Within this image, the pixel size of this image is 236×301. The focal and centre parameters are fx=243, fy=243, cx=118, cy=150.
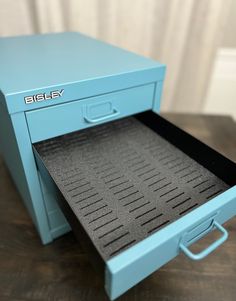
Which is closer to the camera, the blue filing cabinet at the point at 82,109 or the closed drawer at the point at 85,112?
the blue filing cabinet at the point at 82,109

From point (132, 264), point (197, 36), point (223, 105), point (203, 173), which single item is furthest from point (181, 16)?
point (132, 264)

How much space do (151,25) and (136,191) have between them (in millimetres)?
837

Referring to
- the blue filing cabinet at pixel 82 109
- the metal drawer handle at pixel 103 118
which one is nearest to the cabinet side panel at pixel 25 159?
the blue filing cabinet at pixel 82 109

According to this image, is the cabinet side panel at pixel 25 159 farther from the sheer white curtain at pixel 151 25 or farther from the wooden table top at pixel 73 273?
the sheer white curtain at pixel 151 25

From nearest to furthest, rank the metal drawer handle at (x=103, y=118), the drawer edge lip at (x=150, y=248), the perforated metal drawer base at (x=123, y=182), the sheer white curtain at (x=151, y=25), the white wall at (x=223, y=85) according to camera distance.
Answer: the drawer edge lip at (x=150, y=248) < the perforated metal drawer base at (x=123, y=182) < the metal drawer handle at (x=103, y=118) < the sheer white curtain at (x=151, y=25) < the white wall at (x=223, y=85)

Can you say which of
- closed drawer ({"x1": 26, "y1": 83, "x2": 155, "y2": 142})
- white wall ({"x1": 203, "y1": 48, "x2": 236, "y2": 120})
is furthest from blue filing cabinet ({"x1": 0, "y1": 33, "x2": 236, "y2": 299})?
white wall ({"x1": 203, "y1": 48, "x2": 236, "y2": 120})

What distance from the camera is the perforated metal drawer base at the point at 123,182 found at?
1.34 ft

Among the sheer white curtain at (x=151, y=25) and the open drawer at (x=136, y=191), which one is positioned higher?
the sheer white curtain at (x=151, y=25)

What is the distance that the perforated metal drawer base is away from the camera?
16.1 inches

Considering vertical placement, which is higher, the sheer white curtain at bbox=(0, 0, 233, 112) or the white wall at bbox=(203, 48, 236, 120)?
the sheer white curtain at bbox=(0, 0, 233, 112)

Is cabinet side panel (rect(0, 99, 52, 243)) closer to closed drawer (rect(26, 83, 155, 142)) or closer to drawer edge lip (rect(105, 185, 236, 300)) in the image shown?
closed drawer (rect(26, 83, 155, 142))

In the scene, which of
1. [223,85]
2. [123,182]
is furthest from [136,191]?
[223,85]

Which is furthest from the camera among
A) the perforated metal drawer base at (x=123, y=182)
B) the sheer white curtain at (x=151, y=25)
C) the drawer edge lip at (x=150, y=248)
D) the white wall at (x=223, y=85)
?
the white wall at (x=223, y=85)

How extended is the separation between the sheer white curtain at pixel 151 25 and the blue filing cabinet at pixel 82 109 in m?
0.28
